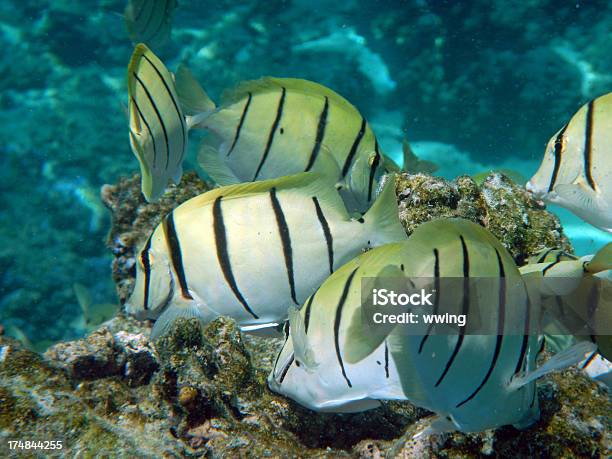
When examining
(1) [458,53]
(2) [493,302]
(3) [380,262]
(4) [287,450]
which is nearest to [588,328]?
(2) [493,302]

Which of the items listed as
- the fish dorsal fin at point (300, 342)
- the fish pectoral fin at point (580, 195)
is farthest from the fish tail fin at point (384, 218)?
the fish pectoral fin at point (580, 195)

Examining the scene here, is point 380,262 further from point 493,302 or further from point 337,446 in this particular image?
point 337,446

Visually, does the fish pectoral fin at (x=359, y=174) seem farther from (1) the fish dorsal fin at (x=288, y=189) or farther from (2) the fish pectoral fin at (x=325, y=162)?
(1) the fish dorsal fin at (x=288, y=189)

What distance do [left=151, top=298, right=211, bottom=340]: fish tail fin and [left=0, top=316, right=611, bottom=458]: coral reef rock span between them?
2.03 feet

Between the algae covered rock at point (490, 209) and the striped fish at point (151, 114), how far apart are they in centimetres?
170

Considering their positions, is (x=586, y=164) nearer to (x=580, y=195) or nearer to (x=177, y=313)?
(x=580, y=195)

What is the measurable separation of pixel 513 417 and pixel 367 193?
162 cm

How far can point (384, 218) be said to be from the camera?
2.16 meters

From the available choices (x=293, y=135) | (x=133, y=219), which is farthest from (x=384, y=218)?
(x=133, y=219)

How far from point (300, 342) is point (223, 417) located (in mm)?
1231

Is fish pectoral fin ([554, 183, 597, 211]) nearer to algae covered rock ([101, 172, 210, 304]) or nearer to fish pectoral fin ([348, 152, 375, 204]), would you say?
fish pectoral fin ([348, 152, 375, 204])

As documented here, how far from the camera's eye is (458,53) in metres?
12.3

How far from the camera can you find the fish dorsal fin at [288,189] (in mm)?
2076

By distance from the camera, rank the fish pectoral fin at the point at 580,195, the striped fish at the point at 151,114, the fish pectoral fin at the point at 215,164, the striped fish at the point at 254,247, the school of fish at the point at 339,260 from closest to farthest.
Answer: the school of fish at the point at 339,260, the striped fish at the point at 254,247, the striped fish at the point at 151,114, the fish pectoral fin at the point at 580,195, the fish pectoral fin at the point at 215,164
